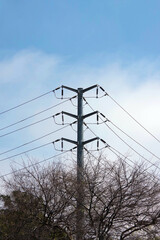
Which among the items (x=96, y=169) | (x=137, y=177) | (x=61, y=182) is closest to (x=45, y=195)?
(x=61, y=182)

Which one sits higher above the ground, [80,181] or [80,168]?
[80,168]

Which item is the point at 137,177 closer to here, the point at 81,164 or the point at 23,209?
the point at 81,164

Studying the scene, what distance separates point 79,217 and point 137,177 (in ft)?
9.79

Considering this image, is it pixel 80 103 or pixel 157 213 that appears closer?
pixel 157 213

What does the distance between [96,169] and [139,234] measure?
3.32m

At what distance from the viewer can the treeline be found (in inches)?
846

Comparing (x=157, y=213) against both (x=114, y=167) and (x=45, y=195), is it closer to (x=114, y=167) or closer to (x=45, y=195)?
(x=114, y=167)

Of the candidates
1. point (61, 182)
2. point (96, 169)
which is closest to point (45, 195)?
point (61, 182)

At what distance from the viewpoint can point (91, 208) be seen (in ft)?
71.1

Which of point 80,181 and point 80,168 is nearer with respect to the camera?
point 80,168

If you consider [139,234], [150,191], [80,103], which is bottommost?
[139,234]

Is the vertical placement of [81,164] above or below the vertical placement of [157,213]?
above

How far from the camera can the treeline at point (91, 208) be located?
21484mm

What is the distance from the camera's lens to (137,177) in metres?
21.9
